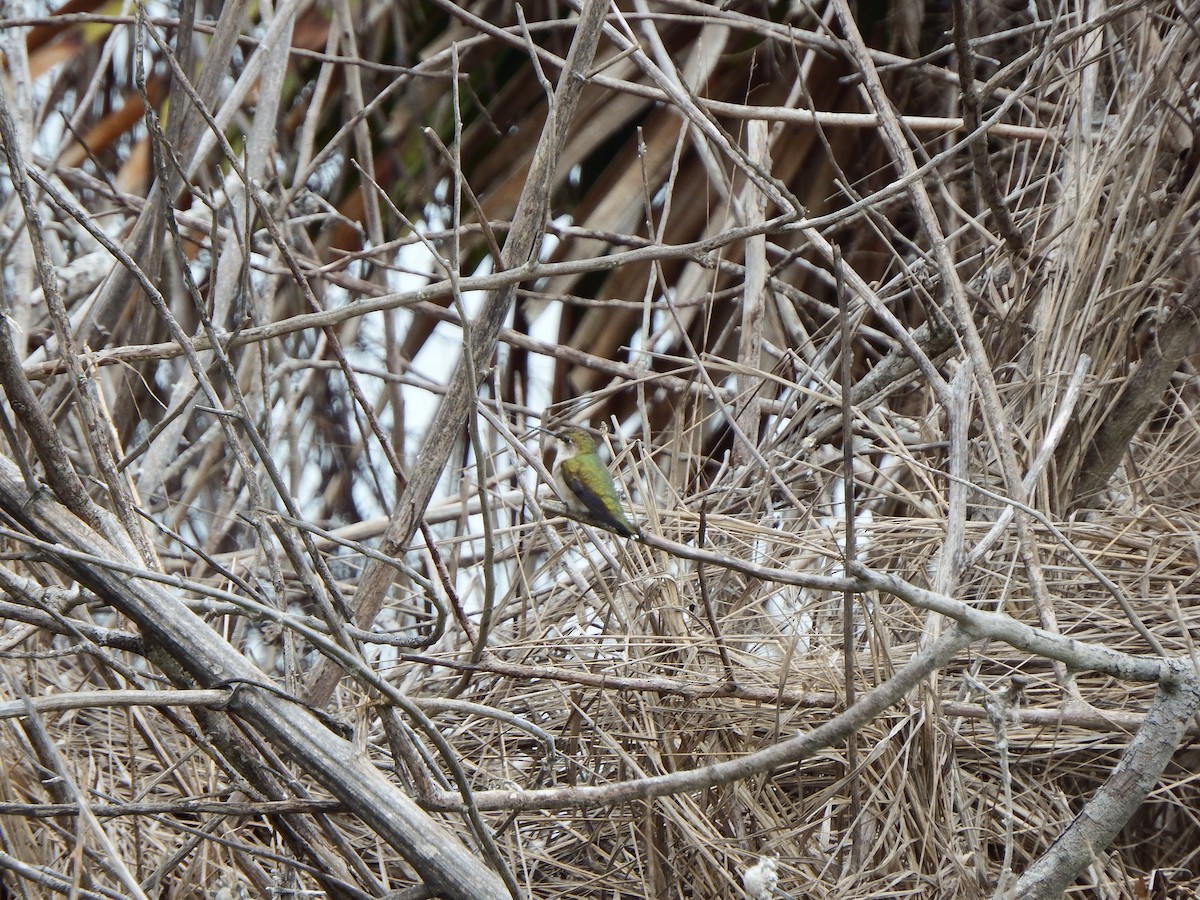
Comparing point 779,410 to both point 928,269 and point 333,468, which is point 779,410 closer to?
point 928,269

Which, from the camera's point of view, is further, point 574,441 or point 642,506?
point 574,441

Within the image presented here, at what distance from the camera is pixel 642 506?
8.31 ft

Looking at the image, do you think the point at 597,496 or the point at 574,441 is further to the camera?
the point at 574,441

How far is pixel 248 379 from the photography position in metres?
3.79

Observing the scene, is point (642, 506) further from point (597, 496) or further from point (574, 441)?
point (574, 441)

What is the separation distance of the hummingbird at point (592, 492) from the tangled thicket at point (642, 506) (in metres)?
0.07

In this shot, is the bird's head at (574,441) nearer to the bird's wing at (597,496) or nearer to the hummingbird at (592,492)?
the hummingbird at (592,492)

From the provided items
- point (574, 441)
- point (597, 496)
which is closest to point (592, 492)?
point (597, 496)

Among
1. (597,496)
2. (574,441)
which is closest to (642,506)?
(597,496)

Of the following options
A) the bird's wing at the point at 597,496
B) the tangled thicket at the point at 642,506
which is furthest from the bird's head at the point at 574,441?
the bird's wing at the point at 597,496

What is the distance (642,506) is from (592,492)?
112 mm

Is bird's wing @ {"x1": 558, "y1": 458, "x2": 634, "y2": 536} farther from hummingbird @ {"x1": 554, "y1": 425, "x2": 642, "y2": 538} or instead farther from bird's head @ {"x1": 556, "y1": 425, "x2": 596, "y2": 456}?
bird's head @ {"x1": 556, "y1": 425, "x2": 596, "y2": 456}

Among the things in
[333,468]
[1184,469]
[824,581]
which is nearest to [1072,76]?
[1184,469]

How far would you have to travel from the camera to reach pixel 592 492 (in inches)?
101
